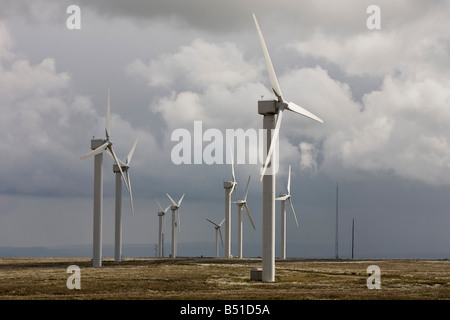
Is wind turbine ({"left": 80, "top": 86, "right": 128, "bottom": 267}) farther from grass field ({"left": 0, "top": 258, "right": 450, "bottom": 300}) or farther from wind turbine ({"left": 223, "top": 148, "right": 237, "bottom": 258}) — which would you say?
wind turbine ({"left": 223, "top": 148, "right": 237, "bottom": 258})

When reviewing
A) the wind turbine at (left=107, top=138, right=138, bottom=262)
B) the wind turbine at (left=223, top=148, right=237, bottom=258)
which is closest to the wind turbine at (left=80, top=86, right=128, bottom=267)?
the wind turbine at (left=107, top=138, right=138, bottom=262)

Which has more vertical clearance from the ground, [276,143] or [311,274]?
[276,143]

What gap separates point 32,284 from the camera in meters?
65.0

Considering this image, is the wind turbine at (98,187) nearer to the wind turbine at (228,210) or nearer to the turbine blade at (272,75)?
the turbine blade at (272,75)

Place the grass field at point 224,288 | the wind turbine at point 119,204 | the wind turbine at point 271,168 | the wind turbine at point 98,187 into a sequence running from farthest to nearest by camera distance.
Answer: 1. the wind turbine at point 119,204
2. the wind turbine at point 98,187
3. the wind turbine at point 271,168
4. the grass field at point 224,288

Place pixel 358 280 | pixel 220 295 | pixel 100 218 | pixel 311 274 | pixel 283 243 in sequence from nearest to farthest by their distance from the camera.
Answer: pixel 220 295 < pixel 358 280 < pixel 311 274 < pixel 100 218 < pixel 283 243

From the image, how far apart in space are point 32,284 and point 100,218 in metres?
35.3

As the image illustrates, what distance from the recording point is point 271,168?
2559 inches

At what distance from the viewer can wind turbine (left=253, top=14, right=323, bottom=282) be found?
65.1m

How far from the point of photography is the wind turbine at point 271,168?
213ft

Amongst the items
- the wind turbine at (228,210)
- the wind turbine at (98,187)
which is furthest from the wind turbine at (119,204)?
the wind turbine at (228,210)
